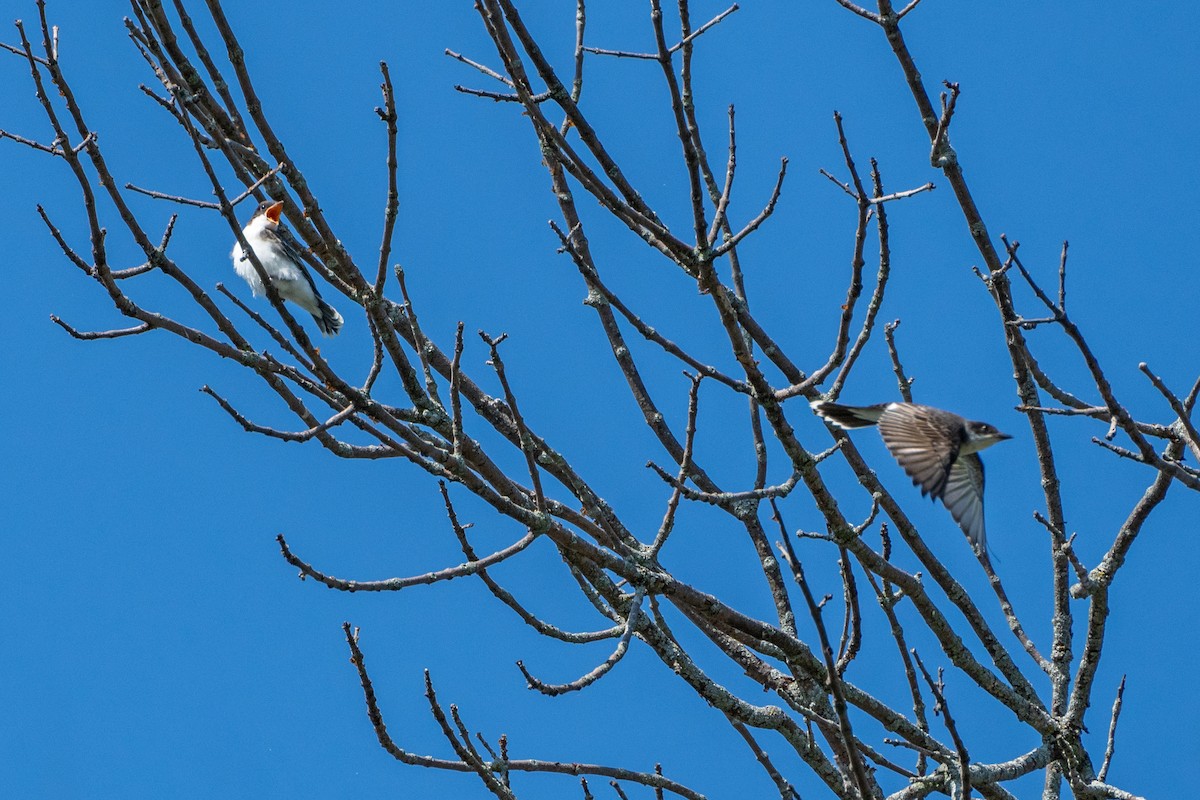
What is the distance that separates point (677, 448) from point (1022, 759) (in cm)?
190

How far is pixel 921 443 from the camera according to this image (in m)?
6.41

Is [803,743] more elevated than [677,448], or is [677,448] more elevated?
[677,448]

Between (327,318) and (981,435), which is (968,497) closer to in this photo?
(981,435)

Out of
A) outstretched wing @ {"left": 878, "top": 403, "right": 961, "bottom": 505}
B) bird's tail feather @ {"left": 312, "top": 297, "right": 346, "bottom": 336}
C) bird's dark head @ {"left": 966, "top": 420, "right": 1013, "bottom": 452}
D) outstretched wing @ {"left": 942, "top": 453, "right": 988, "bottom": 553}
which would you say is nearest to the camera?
outstretched wing @ {"left": 878, "top": 403, "right": 961, "bottom": 505}

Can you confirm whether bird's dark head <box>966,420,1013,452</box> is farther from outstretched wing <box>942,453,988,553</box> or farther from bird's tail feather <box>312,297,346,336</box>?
bird's tail feather <box>312,297,346,336</box>

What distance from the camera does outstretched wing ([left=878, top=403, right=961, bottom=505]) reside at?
5914 mm

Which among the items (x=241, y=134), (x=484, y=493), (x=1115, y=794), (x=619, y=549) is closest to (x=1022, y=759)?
(x=1115, y=794)

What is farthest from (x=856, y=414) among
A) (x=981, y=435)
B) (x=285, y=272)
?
(x=285, y=272)

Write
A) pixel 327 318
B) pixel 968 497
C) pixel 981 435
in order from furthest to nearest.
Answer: pixel 327 318, pixel 981 435, pixel 968 497

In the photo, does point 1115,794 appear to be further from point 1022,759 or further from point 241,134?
point 241,134

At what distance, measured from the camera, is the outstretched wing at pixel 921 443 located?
19.4 ft

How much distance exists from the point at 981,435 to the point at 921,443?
0.81 m

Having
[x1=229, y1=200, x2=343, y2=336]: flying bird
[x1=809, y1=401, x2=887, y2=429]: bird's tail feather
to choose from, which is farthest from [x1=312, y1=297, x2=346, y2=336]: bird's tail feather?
[x1=809, y1=401, x2=887, y2=429]: bird's tail feather

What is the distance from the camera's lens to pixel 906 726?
4.60 m
